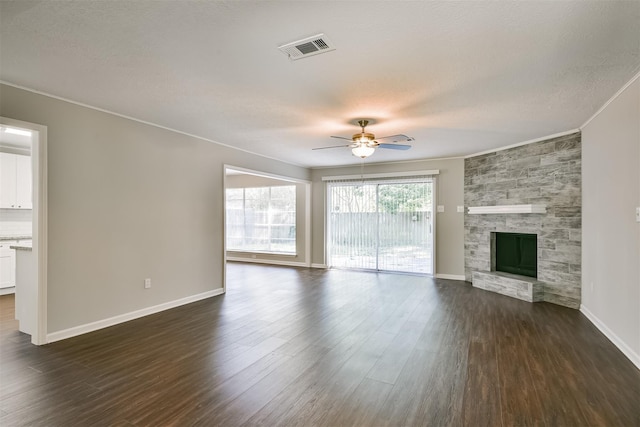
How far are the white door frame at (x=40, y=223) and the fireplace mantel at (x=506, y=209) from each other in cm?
633

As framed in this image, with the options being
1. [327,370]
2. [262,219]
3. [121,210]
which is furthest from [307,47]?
[262,219]

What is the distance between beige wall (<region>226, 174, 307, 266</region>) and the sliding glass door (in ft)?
2.32

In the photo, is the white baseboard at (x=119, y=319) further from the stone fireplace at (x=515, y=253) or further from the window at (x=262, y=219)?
the stone fireplace at (x=515, y=253)

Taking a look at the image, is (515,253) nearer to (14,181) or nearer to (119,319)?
(119,319)

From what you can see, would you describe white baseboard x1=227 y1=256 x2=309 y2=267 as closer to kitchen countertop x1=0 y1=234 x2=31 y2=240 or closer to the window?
the window

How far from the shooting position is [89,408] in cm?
226

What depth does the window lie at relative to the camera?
878 centimetres

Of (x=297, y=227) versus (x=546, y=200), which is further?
(x=297, y=227)

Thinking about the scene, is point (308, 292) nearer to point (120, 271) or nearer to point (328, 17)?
point (120, 271)

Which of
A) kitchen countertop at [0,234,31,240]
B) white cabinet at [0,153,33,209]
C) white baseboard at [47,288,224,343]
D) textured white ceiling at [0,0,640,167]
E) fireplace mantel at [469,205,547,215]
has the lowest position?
white baseboard at [47,288,224,343]

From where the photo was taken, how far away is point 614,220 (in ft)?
11.4

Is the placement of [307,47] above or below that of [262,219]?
above

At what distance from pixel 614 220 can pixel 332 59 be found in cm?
341

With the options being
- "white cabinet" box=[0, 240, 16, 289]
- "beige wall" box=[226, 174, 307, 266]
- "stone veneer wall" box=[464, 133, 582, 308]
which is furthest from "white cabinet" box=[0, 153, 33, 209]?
"stone veneer wall" box=[464, 133, 582, 308]
